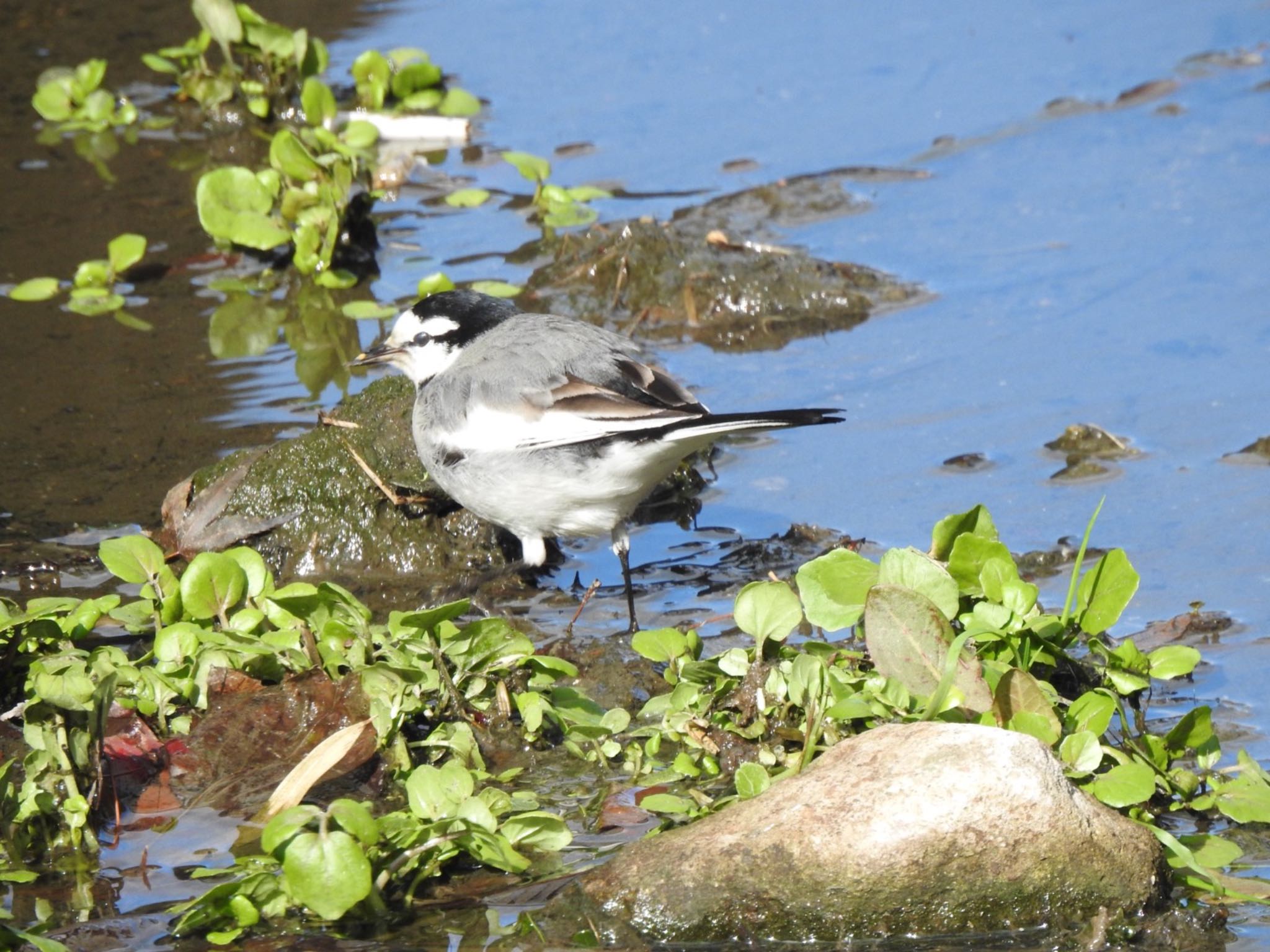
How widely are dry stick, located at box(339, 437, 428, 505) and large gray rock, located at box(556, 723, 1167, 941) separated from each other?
2729 mm

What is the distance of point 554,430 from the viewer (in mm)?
5547

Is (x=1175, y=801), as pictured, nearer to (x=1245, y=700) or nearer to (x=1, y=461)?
A: (x=1245, y=700)

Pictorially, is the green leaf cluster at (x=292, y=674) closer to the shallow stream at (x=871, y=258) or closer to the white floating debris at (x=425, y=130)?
the shallow stream at (x=871, y=258)

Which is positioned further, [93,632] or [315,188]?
[315,188]

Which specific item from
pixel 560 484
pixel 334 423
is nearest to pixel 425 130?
pixel 334 423

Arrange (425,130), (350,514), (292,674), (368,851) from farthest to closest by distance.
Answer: (425,130) → (350,514) → (292,674) → (368,851)

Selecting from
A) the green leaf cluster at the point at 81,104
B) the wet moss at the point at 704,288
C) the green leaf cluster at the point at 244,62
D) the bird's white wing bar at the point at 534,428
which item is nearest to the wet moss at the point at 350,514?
the bird's white wing bar at the point at 534,428

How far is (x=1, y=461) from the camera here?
21.9 ft

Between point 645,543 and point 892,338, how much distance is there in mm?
2090

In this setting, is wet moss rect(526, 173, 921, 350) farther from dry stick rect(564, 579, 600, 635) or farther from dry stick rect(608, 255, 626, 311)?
dry stick rect(564, 579, 600, 635)

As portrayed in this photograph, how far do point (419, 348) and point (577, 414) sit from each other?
50.1 inches

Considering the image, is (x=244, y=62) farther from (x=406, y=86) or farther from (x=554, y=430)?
(x=554, y=430)

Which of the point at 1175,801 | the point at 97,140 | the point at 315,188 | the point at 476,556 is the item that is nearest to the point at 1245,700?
the point at 1175,801

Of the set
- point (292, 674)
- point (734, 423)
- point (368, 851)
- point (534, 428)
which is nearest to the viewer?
point (368, 851)
